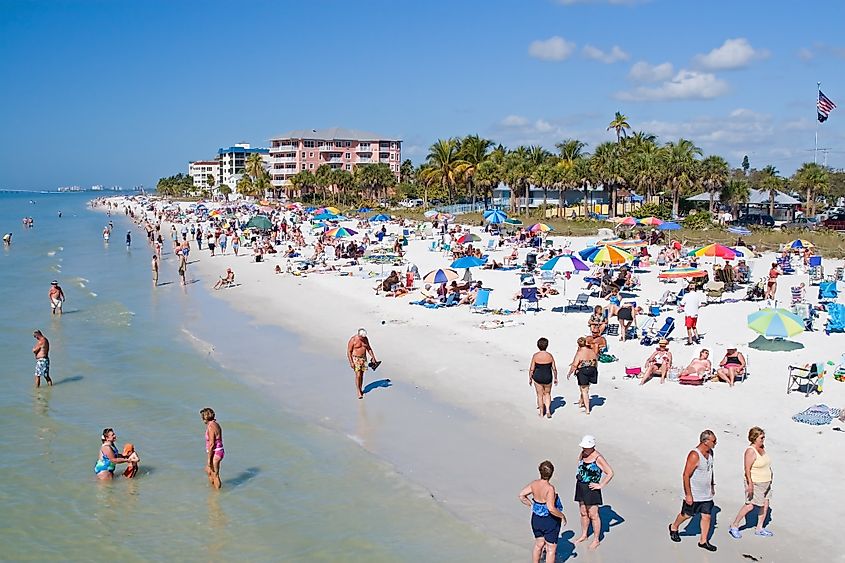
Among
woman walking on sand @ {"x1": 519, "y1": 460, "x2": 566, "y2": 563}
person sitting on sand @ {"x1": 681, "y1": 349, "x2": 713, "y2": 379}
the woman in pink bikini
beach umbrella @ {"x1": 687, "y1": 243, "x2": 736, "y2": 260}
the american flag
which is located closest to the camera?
woman walking on sand @ {"x1": 519, "y1": 460, "x2": 566, "y2": 563}

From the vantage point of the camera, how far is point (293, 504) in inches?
371

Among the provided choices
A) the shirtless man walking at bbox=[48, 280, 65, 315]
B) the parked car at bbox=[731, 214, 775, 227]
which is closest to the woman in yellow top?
the shirtless man walking at bbox=[48, 280, 65, 315]

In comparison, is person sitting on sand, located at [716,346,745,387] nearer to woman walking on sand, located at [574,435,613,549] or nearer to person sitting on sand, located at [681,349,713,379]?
person sitting on sand, located at [681,349,713,379]

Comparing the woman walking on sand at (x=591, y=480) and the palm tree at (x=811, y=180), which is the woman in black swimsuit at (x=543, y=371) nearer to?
the woman walking on sand at (x=591, y=480)

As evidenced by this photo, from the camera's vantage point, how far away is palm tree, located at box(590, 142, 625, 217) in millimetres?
52375

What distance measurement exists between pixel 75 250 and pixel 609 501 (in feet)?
151

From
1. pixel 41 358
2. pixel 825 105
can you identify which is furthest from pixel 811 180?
pixel 41 358

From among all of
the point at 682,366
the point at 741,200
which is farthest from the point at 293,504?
the point at 741,200

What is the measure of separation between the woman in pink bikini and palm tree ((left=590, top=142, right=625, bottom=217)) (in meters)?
45.9

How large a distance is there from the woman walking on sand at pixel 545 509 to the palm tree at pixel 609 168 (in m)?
47.3

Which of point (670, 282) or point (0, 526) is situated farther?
point (670, 282)

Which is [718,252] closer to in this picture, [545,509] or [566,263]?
[566,263]

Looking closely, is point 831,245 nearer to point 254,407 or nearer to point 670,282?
point 670,282

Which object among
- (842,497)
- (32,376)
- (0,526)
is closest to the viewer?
(842,497)
